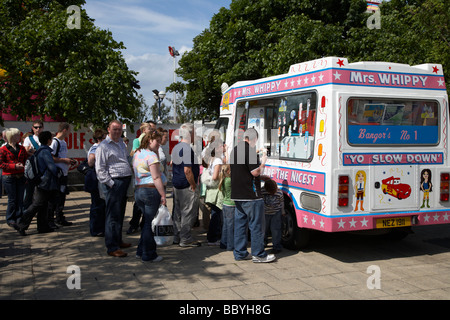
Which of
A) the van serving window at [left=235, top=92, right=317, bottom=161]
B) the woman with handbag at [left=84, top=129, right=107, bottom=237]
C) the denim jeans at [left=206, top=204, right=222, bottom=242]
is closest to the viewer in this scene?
the van serving window at [left=235, top=92, right=317, bottom=161]

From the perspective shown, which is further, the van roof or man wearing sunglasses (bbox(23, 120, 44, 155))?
man wearing sunglasses (bbox(23, 120, 44, 155))

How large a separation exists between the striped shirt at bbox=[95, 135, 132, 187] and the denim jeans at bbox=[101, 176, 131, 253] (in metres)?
0.11

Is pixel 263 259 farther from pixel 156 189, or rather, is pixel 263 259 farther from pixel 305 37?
pixel 305 37

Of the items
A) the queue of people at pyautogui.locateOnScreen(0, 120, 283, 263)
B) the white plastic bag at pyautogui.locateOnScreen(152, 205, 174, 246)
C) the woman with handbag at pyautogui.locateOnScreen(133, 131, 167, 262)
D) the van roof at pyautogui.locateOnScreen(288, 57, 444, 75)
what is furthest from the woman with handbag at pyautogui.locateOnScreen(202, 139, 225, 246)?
the van roof at pyautogui.locateOnScreen(288, 57, 444, 75)

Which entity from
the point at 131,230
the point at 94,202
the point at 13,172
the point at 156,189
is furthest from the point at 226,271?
the point at 13,172

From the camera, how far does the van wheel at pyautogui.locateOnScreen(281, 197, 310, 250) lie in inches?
267

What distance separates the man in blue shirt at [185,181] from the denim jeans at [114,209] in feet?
2.63

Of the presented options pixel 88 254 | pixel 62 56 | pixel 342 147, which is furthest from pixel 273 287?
pixel 62 56

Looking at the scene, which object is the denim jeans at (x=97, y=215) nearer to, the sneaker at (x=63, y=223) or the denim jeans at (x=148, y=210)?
the sneaker at (x=63, y=223)

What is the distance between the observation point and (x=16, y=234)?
8008 mm

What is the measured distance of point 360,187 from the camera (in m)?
6.01

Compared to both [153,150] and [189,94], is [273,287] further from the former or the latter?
[189,94]

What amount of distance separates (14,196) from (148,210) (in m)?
3.78

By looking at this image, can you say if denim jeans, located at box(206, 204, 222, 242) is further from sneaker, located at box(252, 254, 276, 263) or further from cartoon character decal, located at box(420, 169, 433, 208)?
cartoon character decal, located at box(420, 169, 433, 208)
